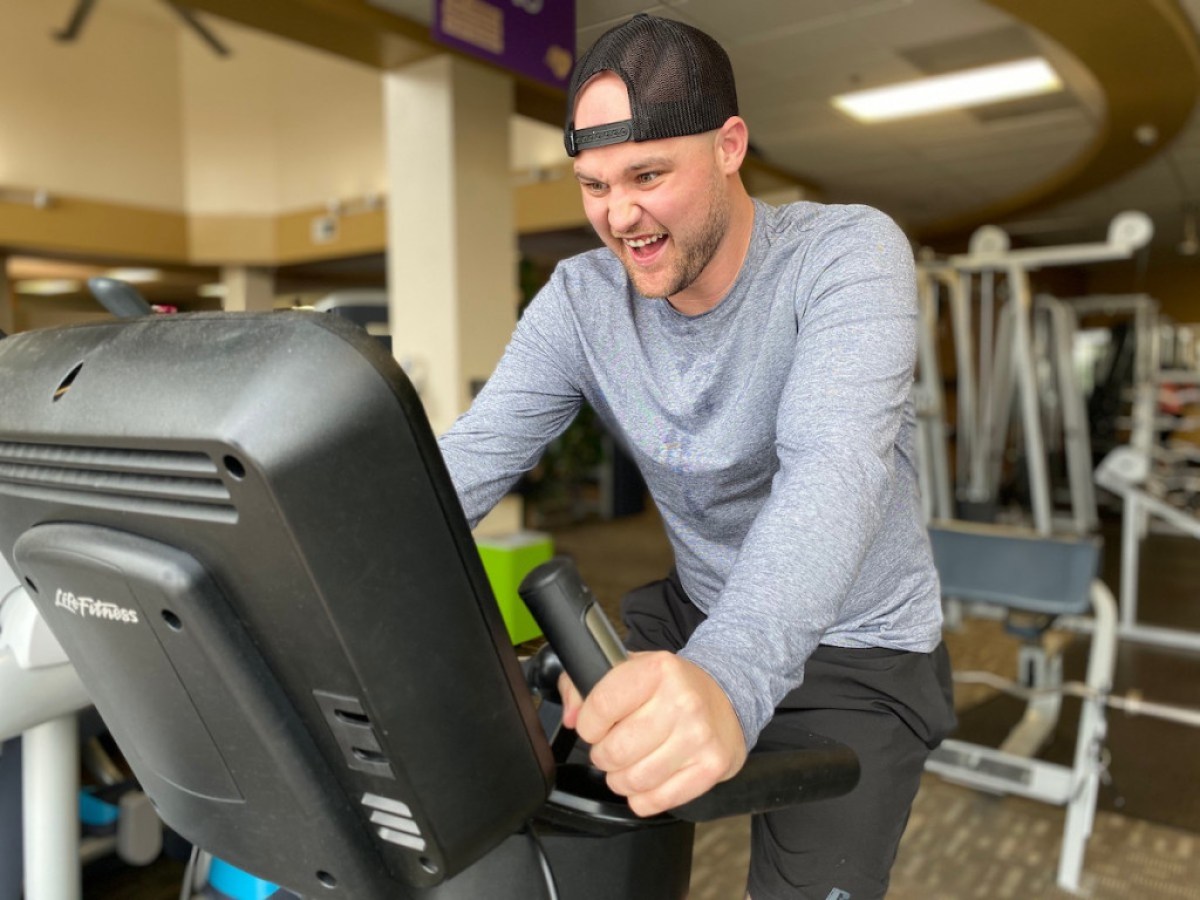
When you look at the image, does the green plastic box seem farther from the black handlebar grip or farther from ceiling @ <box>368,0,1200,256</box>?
ceiling @ <box>368,0,1200,256</box>

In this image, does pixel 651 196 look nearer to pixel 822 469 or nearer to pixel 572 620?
Result: pixel 822 469

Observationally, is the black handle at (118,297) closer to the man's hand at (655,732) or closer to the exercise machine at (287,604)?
the exercise machine at (287,604)

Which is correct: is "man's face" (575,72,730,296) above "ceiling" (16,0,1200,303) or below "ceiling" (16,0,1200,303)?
below

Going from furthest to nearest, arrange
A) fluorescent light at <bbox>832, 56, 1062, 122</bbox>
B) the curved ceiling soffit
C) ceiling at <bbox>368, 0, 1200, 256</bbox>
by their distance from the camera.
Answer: the curved ceiling soffit
fluorescent light at <bbox>832, 56, 1062, 122</bbox>
ceiling at <bbox>368, 0, 1200, 256</bbox>

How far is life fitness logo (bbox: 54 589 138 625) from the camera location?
1.64 ft

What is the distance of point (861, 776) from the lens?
2.95 ft

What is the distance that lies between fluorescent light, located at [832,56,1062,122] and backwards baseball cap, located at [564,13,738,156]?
3.00 ft

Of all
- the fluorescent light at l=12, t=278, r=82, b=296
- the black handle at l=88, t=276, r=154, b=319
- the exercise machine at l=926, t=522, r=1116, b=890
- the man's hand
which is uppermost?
the fluorescent light at l=12, t=278, r=82, b=296

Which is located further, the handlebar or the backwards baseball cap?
the backwards baseball cap

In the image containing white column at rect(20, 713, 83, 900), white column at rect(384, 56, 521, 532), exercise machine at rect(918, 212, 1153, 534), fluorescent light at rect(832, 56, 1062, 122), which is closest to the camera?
white column at rect(20, 713, 83, 900)

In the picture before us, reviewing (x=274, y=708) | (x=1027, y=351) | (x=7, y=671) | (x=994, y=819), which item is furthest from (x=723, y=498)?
(x=1027, y=351)

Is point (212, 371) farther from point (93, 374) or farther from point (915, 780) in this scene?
point (915, 780)

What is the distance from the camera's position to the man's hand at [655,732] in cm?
48

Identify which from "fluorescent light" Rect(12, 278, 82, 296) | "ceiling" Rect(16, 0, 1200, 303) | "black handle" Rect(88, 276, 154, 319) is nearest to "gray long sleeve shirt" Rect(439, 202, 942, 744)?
"ceiling" Rect(16, 0, 1200, 303)
